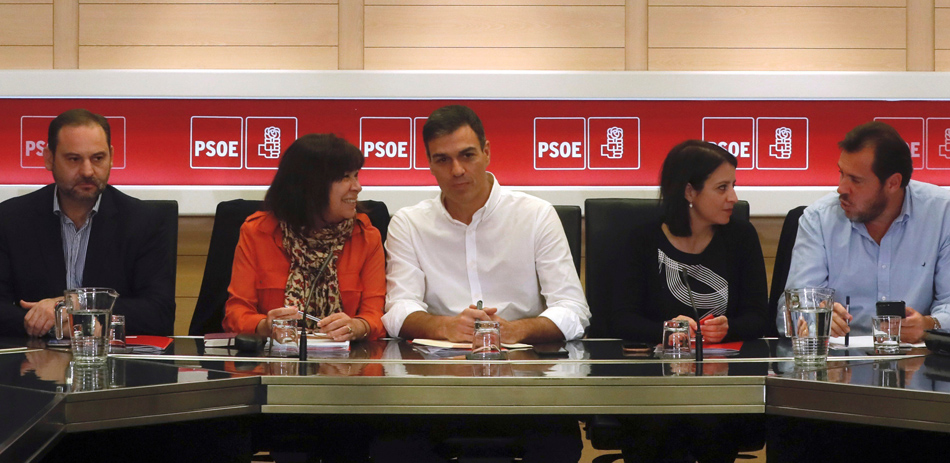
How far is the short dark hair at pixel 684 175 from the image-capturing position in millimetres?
2566

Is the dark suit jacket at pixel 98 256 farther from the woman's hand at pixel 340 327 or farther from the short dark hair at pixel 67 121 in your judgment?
the woman's hand at pixel 340 327

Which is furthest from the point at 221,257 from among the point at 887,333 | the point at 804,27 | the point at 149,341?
the point at 804,27

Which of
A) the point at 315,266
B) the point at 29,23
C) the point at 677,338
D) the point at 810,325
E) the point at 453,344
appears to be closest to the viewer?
the point at 810,325

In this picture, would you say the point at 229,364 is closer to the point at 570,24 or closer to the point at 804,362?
the point at 804,362

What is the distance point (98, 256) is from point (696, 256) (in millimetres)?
1818

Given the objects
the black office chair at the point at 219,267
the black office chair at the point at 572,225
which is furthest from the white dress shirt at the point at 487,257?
the black office chair at the point at 219,267

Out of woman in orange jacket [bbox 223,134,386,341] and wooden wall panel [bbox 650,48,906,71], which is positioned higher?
wooden wall panel [bbox 650,48,906,71]

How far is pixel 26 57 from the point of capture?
334 cm

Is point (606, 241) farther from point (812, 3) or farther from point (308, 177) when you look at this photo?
point (812, 3)

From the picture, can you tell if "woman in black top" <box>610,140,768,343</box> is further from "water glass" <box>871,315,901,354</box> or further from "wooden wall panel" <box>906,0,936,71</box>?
"wooden wall panel" <box>906,0,936,71</box>

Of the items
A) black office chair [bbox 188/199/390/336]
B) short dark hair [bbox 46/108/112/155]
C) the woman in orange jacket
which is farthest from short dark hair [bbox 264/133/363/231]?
short dark hair [bbox 46/108/112/155]

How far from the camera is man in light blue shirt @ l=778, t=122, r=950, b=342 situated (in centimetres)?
247

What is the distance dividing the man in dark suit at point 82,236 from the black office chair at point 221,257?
11cm

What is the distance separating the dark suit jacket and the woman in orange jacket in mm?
306
